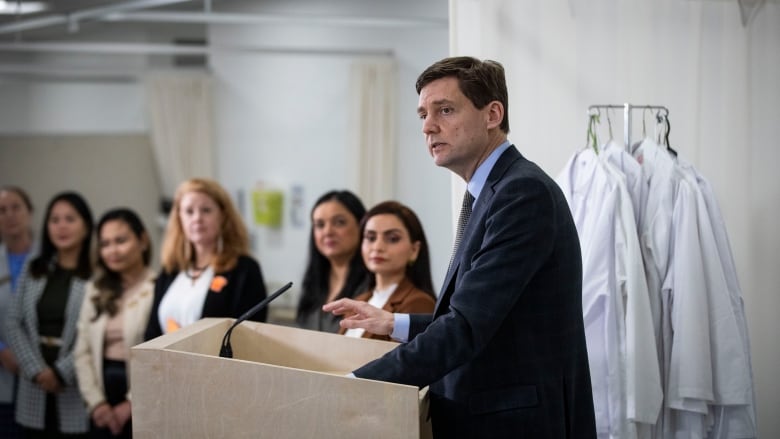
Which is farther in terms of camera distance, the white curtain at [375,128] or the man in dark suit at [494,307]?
the white curtain at [375,128]

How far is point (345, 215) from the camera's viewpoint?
10.9 feet

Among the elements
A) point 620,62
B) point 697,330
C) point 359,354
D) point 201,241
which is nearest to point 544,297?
point 359,354

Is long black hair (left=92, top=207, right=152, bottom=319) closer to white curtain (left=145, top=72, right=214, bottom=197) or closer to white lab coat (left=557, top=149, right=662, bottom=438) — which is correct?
white lab coat (left=557, top=149, right=662, bottom=438)

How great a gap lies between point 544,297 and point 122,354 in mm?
2415

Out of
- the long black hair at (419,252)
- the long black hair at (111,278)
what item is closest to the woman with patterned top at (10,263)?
the long black hair at (111,278)

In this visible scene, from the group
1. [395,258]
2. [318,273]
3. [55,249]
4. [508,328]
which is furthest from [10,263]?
[508,328]

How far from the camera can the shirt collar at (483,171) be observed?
1.80 m

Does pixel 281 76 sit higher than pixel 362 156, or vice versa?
pixel 281 76

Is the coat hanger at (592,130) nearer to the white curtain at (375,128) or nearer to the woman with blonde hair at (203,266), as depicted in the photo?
the woman with blonde hair at (203,266)

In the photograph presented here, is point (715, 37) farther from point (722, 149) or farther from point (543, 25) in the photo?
point (543, 25)

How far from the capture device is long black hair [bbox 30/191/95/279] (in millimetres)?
3893

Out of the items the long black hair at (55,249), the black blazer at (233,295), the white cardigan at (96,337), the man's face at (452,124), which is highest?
the man's face at (452,124)

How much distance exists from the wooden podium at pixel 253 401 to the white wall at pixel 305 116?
4.30 m

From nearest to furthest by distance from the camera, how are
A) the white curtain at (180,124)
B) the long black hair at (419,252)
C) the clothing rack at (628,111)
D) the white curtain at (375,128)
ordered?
the clothing rack at (628,111) < the long black hair at (419,252) < the white curtain at (375,128) < the white curtain at (180,124)
